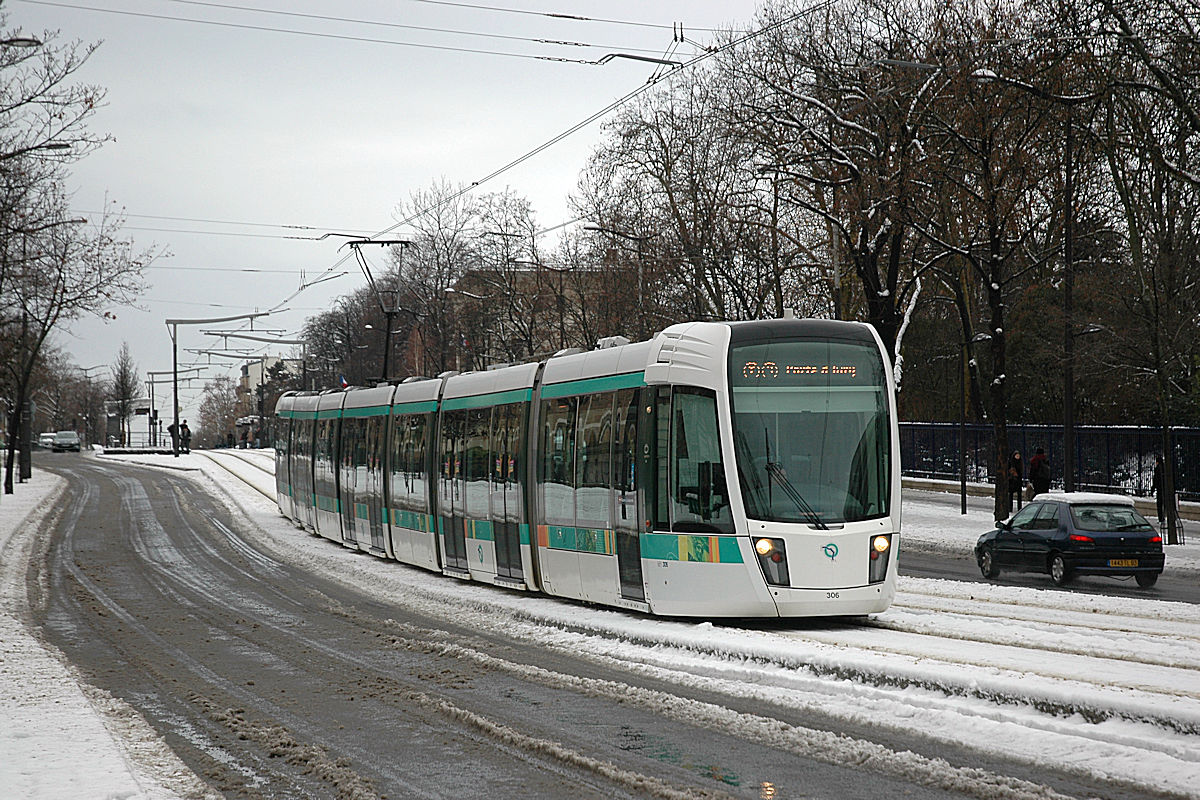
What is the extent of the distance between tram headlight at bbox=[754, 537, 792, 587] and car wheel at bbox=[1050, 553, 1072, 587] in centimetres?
973

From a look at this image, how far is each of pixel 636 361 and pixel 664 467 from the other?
1517mm

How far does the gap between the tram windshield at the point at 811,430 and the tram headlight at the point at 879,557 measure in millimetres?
300

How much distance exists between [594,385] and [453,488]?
521 centimetres

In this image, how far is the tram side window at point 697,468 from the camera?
13.3 metres

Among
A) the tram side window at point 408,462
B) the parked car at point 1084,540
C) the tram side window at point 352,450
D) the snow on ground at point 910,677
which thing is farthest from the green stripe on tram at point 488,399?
the parked car at point 1084,540

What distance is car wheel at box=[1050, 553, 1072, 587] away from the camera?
68.2 feet

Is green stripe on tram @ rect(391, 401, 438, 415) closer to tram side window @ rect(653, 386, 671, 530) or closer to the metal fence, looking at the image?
tram side window @ rect(653, 386, 671, 530)

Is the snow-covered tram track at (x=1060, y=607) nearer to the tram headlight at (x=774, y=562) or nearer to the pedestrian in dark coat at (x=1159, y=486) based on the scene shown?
the tram headlight at (x=774, y=562)

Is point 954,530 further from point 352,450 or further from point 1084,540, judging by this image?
point 352,450

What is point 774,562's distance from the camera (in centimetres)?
1295

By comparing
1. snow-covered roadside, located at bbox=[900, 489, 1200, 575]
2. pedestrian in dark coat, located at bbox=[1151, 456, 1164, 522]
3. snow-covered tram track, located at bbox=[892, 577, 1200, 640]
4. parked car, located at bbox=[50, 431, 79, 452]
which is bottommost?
snow-covered roadside, located at bbox=[900, 489, 1200, 575]

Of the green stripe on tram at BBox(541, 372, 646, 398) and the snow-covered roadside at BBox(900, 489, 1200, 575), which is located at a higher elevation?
the green stripe on tram at BBox(541, 372, 646, 398)

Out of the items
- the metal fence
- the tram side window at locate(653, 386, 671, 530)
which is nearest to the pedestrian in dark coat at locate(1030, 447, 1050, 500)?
the metal fence

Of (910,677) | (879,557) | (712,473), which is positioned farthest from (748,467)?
(910,677)
